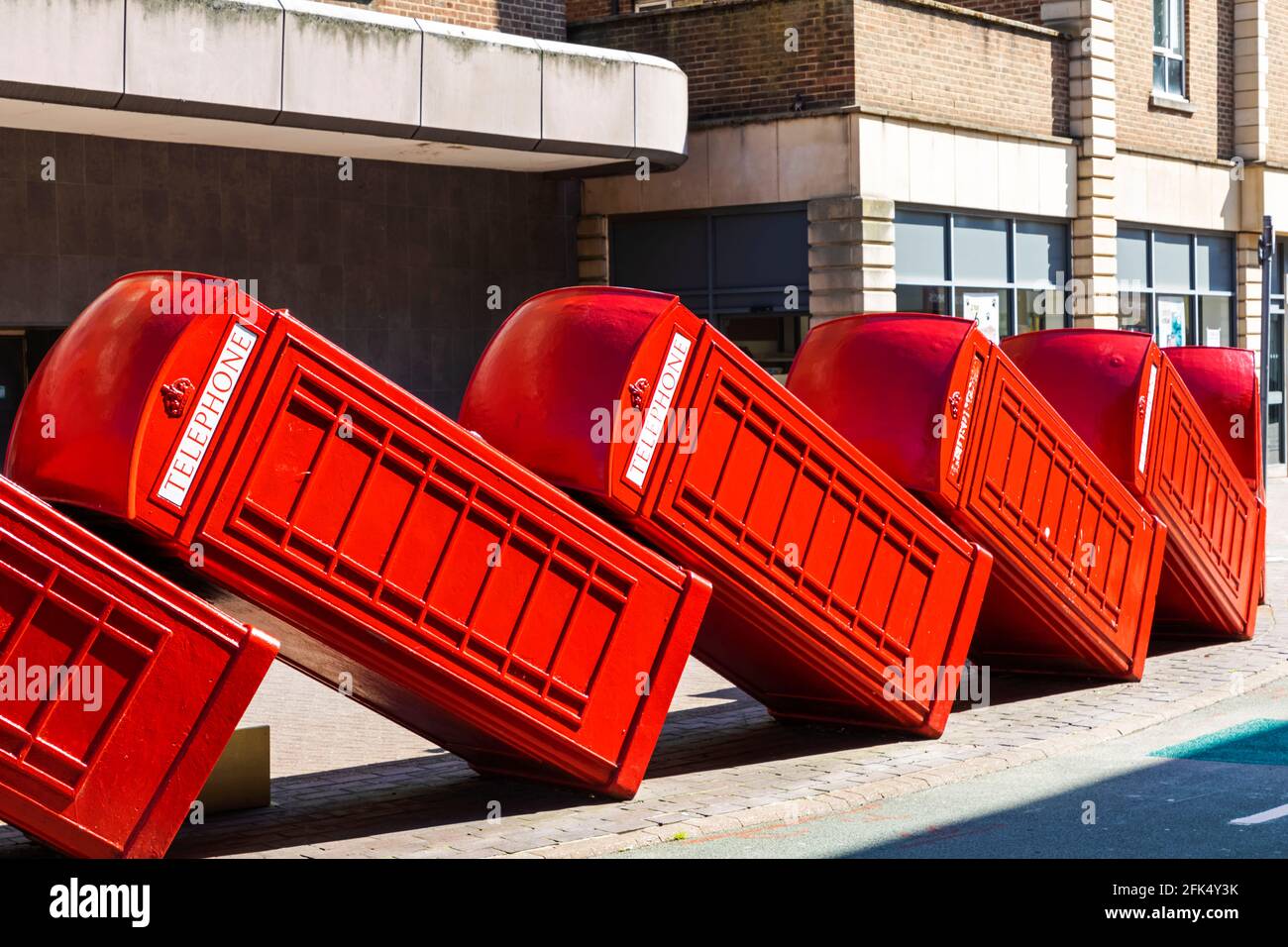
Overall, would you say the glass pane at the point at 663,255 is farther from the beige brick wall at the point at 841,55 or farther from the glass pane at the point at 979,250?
the glass pane at the point at 979,250

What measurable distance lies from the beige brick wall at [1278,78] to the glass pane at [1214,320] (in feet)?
10.2

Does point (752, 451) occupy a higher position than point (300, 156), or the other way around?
point (300, 156)

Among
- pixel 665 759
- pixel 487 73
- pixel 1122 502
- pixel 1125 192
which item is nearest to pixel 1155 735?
pixel 1122 502

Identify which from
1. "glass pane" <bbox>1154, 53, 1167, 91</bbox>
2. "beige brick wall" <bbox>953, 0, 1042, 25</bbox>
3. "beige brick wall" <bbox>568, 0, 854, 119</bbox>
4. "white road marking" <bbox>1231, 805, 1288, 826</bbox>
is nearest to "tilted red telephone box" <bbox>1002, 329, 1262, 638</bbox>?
"white road marking" <bbox>1231, 805, 1288, 826</bbox>

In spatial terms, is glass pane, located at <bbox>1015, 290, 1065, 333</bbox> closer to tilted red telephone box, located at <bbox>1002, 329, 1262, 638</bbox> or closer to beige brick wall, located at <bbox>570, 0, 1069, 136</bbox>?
beige brick wall, located at <bbox>570, 0, 1069, 136</bbox>

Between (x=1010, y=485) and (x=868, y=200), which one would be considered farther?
(x=868, y=200)

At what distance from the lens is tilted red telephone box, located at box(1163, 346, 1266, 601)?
14.6m

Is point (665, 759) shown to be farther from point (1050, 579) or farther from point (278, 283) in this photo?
point (278, 283)

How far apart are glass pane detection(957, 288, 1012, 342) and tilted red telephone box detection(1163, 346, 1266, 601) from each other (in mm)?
8979

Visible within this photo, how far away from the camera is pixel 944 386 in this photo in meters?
10.3

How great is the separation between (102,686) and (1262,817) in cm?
530

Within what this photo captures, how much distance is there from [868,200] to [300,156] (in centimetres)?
714
